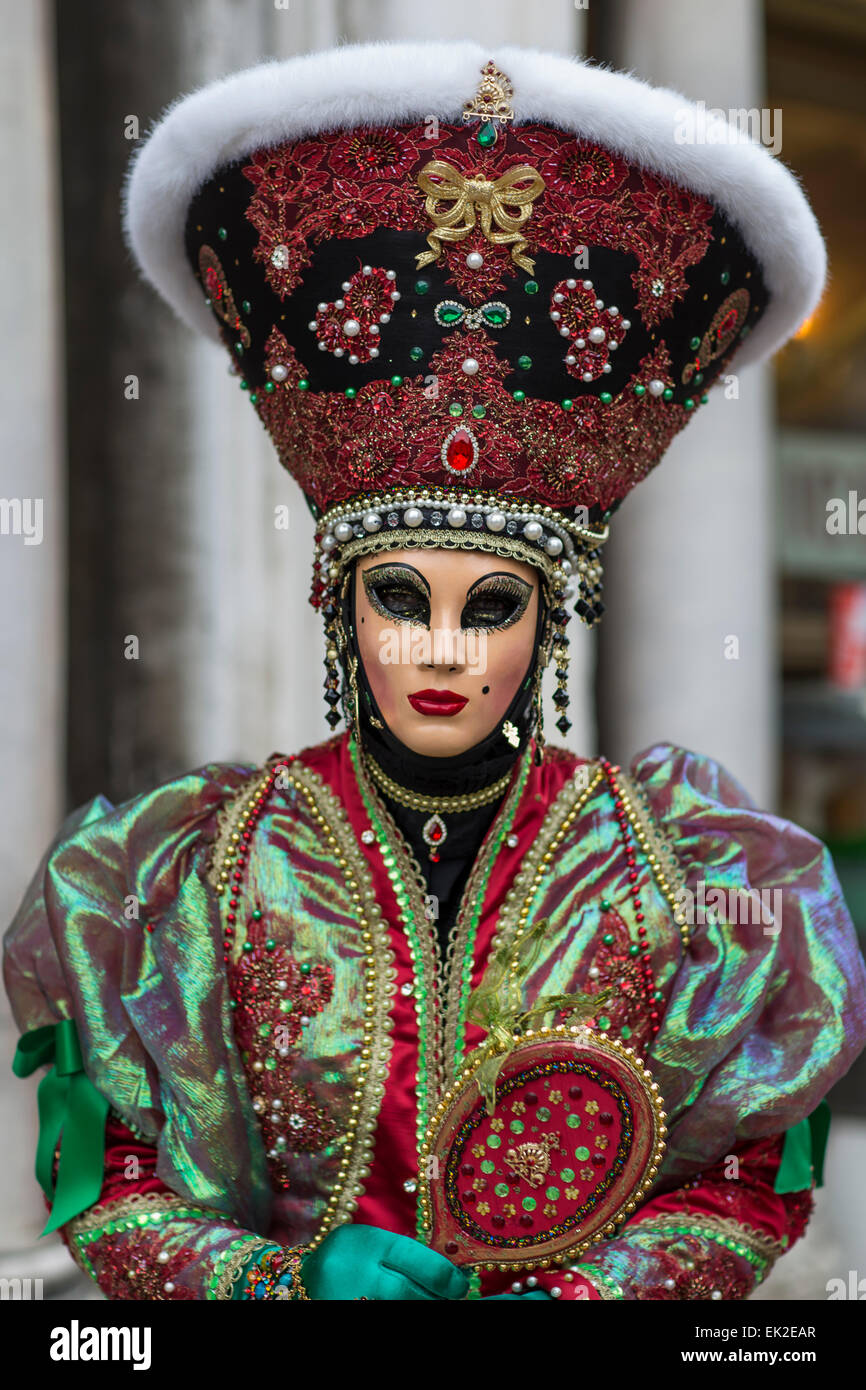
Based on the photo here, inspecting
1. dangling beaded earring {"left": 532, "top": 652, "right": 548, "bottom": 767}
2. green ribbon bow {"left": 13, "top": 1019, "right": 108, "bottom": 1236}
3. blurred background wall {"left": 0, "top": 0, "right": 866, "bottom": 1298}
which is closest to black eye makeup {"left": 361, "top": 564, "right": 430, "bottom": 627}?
dangling beaded earring {"left": 532, "top": 652, "right": 548, "bottom": 767}

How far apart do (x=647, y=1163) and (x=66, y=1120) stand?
69 cm

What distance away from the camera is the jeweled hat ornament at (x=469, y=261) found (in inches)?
56.1

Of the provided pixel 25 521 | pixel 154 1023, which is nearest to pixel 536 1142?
pixel 154 1023

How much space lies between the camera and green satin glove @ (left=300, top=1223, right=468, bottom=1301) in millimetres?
1376

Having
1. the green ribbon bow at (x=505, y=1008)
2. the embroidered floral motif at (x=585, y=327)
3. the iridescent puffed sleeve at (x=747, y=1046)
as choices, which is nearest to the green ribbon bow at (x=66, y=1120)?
the green ribbon bow at (x=505, y=1008)

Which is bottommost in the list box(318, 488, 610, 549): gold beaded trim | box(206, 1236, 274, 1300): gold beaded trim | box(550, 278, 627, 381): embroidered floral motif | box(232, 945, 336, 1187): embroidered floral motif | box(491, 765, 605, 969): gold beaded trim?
box(206, 1236, 274, 1300): gold beaded trim

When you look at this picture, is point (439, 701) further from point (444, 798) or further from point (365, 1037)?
point (365, 1037)

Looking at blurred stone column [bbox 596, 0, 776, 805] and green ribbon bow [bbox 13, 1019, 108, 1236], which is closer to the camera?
green ribbon bow [bbox 13, 1019, 108, 1236]

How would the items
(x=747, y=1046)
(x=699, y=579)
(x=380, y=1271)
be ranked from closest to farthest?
(x=380, y=1271), (x=747, y=1046), (x=699, y=579)

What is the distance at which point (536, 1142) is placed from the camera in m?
1.45

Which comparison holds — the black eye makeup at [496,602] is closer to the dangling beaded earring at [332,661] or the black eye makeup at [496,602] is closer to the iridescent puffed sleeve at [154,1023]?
the dangling beaded earring at [332,661]

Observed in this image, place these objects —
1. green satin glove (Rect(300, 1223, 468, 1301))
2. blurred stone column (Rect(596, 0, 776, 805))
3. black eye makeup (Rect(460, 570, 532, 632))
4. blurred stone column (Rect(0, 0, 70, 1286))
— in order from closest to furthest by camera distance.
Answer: green satin glove (Rect(300, 1223, 468, 1301)) < black eye makeup (Rect(460, 570, 532, 632)) < blurred stone column (Rect(0, 0, 70, 1286)) < blurred stone column (Rect(596, 0, 776, 805))

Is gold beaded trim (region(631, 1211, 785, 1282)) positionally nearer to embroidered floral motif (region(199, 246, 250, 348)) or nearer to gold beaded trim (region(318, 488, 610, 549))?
gold beaded trim (region(318, 488, 610, 549))

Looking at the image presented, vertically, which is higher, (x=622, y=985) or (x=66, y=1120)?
(x=622, y=985)
